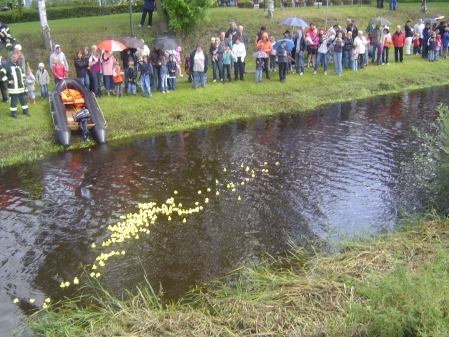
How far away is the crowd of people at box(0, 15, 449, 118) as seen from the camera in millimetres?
19344

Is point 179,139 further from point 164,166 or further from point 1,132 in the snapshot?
point 1,132

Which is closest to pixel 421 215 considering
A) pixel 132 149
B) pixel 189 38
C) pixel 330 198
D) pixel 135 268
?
pixel 330 198

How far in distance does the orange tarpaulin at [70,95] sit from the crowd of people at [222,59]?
129 centimetres

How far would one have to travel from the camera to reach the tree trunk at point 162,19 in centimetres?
2656

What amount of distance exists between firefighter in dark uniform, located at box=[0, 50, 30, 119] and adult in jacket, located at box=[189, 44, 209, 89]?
6.91 metres

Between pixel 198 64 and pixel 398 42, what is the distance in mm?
12058

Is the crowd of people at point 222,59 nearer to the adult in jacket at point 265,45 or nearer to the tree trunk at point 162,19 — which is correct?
the adult in jacket at point 265,45

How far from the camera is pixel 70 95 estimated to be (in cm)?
1855

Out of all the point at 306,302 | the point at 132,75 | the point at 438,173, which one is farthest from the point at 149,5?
the point at 306,302

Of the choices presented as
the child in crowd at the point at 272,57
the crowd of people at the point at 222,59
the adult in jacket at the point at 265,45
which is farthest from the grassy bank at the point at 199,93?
the adult in jacket at the point at 265,45

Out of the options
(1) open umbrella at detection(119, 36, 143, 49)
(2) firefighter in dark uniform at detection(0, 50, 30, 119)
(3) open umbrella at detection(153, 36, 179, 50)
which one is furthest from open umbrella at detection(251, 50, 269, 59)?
(2) firefighter in dark uniform at detection(0, 50, 30, 119)

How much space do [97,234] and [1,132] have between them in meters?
8.10

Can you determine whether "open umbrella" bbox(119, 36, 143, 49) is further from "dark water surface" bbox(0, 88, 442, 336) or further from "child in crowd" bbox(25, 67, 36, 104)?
"dark water surface" bbox(0, 88, 442, 336)

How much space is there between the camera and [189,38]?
27859 millimetres
